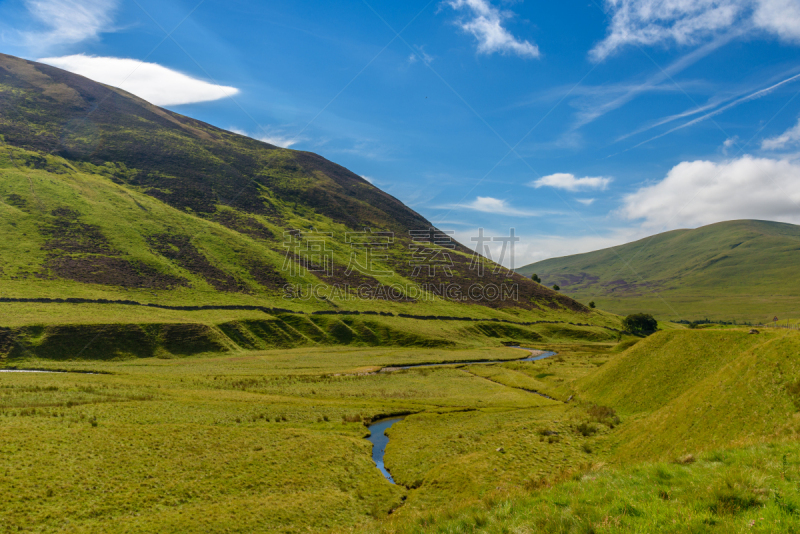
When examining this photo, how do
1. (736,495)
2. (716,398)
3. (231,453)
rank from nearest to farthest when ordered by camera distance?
(736,495)
(716,398)
(231,453)

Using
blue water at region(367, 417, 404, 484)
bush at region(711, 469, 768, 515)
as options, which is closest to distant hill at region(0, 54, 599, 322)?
blue water at region(367, 417, 404, 484)

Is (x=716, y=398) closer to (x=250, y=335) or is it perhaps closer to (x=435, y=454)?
(x=435, y=454)

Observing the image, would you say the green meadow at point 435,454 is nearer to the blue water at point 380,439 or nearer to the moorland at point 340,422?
the moorland at point 340,422

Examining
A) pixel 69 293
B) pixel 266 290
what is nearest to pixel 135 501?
pixel 69 293

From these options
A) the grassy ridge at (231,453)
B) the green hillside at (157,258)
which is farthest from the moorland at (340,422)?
the green hillside at (157,258)

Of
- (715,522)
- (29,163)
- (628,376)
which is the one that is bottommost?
(628,376)

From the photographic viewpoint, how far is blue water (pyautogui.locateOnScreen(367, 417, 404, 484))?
28.6 m

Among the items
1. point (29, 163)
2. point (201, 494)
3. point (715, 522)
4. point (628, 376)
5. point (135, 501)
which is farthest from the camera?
point (29, 163)

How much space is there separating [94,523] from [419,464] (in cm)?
1919

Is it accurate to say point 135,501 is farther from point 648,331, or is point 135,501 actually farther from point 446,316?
point 648,331

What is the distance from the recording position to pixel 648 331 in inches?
6501

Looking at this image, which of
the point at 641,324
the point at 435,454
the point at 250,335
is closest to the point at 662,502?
the point at 435,454

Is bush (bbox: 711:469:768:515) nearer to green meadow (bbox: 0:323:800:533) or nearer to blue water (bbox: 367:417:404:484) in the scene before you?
green meadow (bbox: 0:323:800:533)

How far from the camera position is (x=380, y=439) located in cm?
3522
